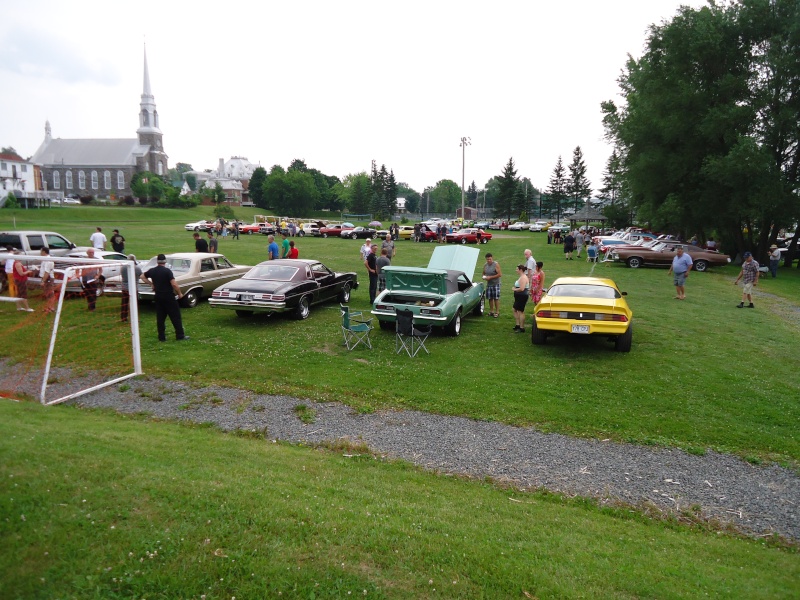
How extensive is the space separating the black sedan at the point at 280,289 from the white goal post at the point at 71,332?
2.00 metres

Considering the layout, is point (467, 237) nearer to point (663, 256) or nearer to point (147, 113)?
point (663, 256)

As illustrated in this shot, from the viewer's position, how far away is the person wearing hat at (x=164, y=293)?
10.6m

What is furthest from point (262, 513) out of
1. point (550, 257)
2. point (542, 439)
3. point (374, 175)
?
point (374, 175)

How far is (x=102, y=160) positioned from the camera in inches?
Result: 4188

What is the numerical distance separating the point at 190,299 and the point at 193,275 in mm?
650

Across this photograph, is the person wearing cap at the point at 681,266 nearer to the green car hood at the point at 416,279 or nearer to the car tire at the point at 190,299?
the green car hood at the point at 416,279

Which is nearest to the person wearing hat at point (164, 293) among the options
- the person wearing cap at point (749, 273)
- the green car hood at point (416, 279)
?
the green car hood at point (416, 279)

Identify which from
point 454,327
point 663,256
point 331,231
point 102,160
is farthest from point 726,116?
point 102,160

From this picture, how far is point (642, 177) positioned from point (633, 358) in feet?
84.7

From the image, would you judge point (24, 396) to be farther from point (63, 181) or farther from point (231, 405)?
point (63, 181)

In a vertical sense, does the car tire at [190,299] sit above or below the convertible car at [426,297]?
below

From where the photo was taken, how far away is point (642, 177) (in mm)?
32594

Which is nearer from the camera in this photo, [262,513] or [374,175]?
[262,513]

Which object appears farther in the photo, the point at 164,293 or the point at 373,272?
the point at 373,272
